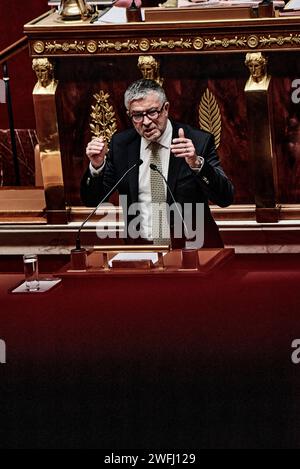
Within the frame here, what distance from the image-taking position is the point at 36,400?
11.9 feet

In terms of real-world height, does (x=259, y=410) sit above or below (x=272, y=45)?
below

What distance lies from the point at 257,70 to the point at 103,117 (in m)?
0.65

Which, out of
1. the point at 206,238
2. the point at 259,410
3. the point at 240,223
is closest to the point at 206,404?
the point at 259,410

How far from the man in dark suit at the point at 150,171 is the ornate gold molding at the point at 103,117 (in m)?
0.69

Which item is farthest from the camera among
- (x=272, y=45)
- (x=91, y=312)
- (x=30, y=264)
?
(x=272, y=45)

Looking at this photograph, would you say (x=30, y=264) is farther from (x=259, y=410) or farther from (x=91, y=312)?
(x=259, y=410)

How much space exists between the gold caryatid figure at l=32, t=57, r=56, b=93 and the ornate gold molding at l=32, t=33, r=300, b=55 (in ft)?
0.14

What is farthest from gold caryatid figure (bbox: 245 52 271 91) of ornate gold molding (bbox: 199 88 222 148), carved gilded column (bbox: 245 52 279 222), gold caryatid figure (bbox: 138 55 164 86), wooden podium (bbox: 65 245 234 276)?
wooden podium (bbox: 65 245 234 276)

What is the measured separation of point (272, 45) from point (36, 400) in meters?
2.31

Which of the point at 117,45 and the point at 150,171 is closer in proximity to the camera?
the point at 150,171

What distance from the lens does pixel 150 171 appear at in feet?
16.3

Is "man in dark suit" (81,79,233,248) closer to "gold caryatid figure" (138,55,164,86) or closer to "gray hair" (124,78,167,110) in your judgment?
"gray hair" (124,78,167,110)

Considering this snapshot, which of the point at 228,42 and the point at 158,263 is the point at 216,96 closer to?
the point at 228,42

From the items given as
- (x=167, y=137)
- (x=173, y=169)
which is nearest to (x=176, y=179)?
(x=173, y=169)
